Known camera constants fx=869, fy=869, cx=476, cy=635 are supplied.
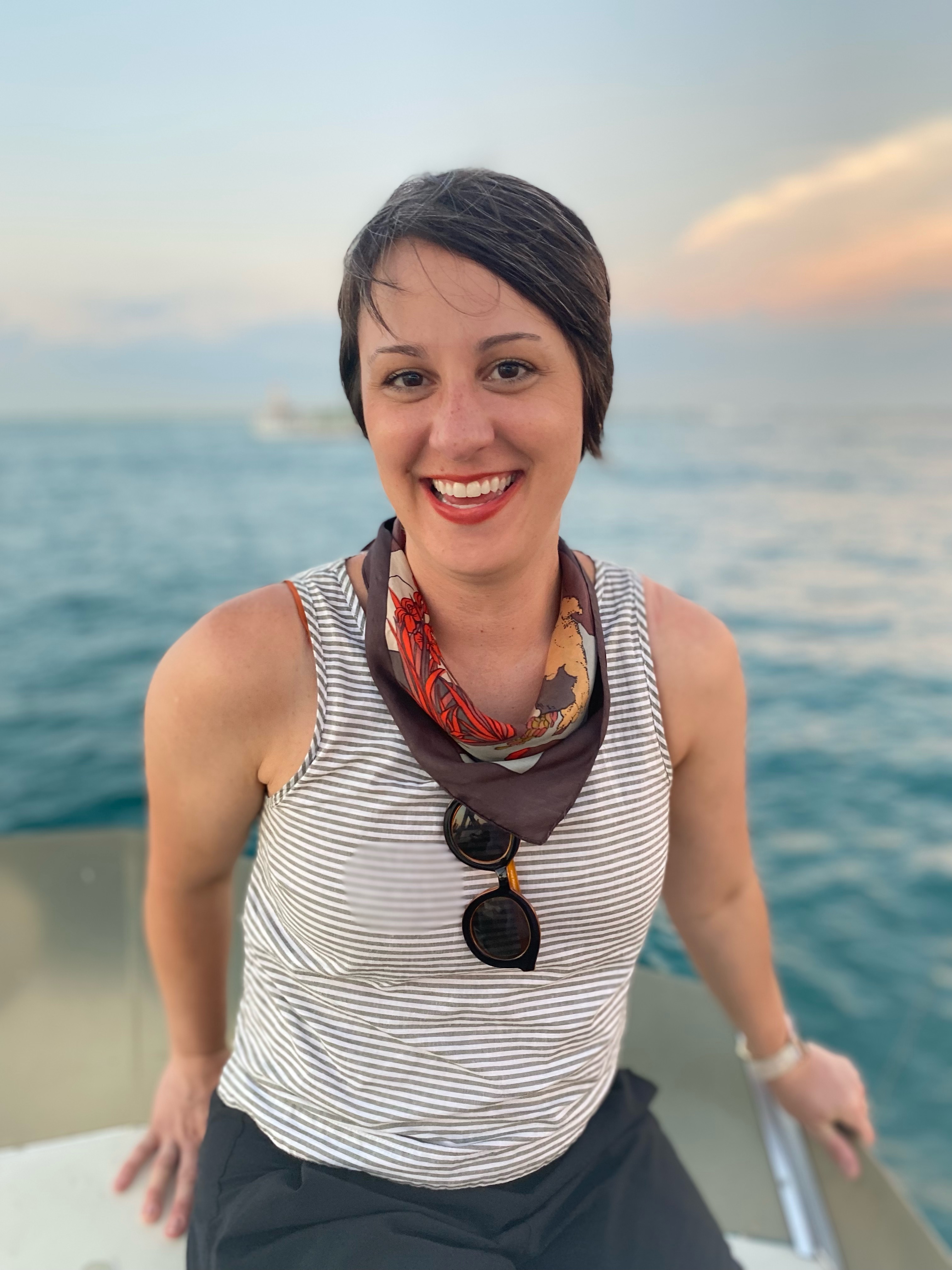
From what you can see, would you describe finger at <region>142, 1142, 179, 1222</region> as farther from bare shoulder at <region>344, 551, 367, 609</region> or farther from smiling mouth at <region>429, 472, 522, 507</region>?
smiling mouth at <region>429, 472, 522, 507</region>

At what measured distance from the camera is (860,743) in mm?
5914

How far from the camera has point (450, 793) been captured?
3.17 feet

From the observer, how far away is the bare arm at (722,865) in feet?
3.74

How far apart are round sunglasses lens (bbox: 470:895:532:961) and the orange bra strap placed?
1.20 feet

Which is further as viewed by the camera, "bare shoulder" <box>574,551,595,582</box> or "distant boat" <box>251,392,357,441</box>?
"distant boat" <box>251,392,357,441</box>

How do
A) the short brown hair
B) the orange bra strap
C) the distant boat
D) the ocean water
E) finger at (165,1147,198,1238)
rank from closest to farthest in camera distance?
1. the short brown hair
2. the orange bra strap
3. finger at (165,1147,198,1238)
4. the ocean water
5. the distant boat

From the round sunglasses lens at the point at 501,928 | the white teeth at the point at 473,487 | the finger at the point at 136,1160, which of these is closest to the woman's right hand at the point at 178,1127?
the finger at the point at 136,1160

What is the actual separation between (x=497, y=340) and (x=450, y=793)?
488 mm

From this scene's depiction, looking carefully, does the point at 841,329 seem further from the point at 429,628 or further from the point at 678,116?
the point at 429,628

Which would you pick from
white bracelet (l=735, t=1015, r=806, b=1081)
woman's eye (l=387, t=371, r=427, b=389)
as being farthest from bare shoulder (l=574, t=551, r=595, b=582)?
white bracelet (l=735, t=1015, r=806, b=1081)

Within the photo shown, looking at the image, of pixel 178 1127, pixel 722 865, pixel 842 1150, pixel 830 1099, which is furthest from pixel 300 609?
pixel 842 1150

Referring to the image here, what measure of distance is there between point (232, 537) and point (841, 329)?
10.2 metres

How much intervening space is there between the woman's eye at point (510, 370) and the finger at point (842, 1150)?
1.42 meters

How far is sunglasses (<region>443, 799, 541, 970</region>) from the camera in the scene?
0.98m
